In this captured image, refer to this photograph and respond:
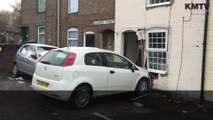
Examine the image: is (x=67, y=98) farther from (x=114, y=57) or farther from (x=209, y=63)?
(x=209, y=63)

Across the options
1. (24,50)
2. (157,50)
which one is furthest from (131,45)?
(24,50)

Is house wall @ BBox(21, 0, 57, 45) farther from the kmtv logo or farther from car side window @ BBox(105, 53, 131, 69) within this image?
the kmtv logo

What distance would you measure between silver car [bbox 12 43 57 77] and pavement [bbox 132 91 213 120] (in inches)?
194

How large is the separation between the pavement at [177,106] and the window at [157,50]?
1169 mm

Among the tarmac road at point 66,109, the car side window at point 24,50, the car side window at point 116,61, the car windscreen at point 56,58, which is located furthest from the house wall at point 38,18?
the car windscreen at point 56,58

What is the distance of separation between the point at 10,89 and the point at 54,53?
2.99 metres

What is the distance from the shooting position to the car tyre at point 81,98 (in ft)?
28.1

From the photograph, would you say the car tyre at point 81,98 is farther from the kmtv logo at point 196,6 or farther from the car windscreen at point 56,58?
the kmtv logo at point 196,6

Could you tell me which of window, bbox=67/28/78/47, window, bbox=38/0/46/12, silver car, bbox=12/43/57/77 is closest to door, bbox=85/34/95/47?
window, bbox=67/28/78/47

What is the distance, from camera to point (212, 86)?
31.7ft

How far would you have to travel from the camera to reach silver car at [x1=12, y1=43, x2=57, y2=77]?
13062mm

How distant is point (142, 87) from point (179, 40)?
83.0 inches

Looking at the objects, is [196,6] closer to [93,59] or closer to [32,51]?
[93,59]

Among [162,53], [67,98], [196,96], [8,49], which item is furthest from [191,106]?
[8,49]
